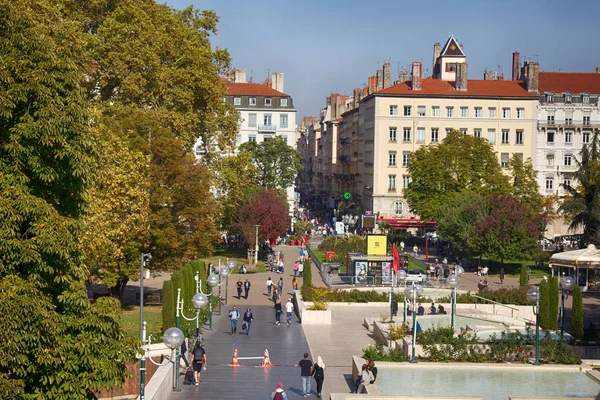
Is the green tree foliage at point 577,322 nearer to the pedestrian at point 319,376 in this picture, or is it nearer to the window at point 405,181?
the pedestrian at point 319,376

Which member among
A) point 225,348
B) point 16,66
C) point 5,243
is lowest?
point 225,348

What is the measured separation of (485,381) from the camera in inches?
1048

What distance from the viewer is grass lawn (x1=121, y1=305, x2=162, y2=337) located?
3631 cm

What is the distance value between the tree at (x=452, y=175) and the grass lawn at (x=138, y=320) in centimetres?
3995

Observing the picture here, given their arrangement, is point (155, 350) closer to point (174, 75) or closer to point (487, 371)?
point (487, 371)

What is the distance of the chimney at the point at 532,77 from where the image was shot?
322 ft

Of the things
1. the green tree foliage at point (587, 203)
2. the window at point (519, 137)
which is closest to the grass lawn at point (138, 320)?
the green tree foliage at point (587, 203)

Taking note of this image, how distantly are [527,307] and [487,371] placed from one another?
18225 mm

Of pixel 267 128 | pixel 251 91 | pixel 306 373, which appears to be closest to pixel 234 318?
pixel 306 373

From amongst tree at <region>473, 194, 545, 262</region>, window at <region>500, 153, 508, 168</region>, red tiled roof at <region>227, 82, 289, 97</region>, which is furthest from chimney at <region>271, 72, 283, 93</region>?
tree at <region>473, 194, 545, 262</region>

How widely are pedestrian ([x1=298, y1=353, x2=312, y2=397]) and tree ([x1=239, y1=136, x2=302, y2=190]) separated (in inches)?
2620

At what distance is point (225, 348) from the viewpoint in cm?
3481

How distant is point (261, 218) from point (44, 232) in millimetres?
55435

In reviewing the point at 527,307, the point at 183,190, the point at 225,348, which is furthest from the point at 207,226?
the point at 527,307
